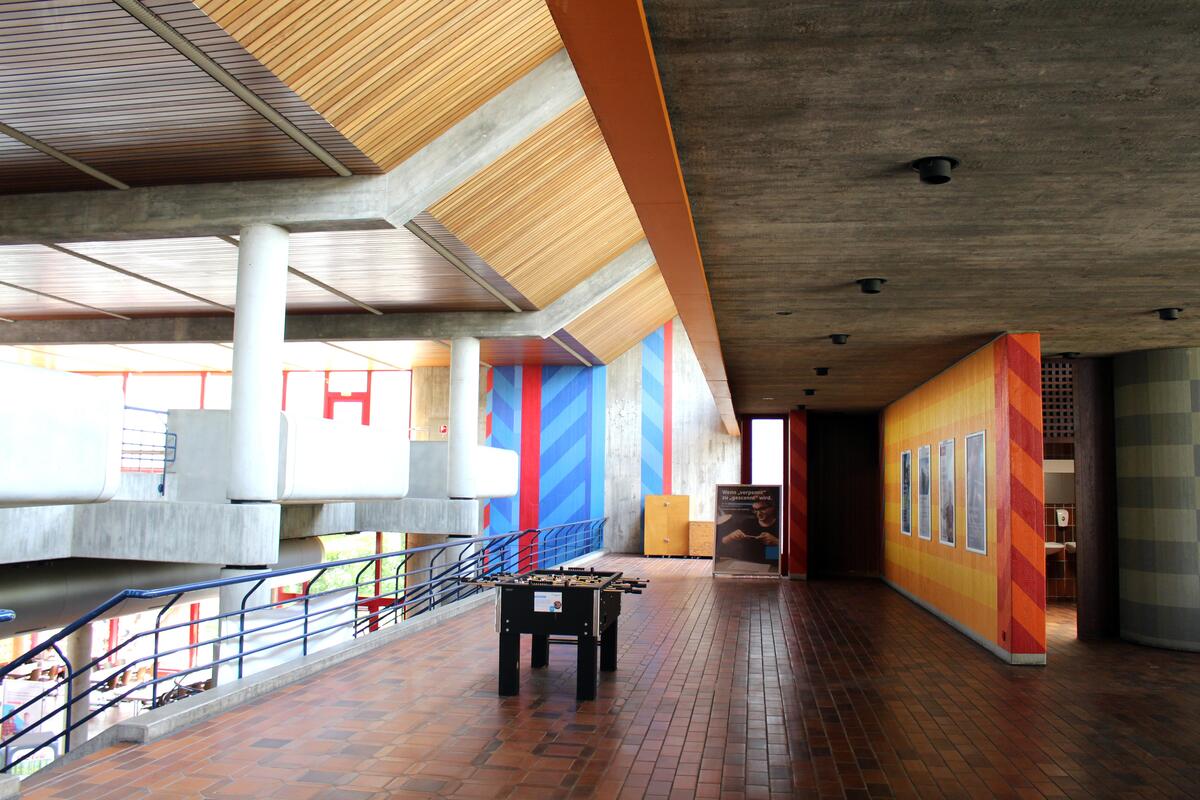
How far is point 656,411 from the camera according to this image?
984 inches

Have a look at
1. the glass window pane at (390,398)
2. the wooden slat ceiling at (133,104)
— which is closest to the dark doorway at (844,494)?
the wooden slat ceiling at (133,104)

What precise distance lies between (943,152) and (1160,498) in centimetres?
683

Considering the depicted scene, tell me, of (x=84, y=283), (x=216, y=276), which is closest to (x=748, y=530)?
(x=216, y=276)

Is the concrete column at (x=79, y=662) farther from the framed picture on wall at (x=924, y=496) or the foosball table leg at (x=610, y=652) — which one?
the framed picture on wall at (x=924, y=496)

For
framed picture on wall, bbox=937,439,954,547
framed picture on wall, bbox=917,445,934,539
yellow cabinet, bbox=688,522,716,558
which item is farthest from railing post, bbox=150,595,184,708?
yellow cabinet, bbox=688,522,716,558

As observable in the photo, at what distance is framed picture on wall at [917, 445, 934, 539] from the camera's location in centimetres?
1200

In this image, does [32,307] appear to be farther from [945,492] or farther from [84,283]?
[945,492]

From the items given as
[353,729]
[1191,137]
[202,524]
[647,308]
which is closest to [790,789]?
[353,729]

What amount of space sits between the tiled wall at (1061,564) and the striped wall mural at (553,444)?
12905 millimetres

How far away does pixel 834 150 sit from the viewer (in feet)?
13.5

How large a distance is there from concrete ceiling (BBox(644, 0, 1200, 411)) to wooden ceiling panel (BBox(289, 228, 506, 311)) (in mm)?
6516

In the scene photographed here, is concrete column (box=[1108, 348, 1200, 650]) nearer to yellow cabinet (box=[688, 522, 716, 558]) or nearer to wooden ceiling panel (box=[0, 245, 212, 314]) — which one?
yellow cabinet (box=[688, 522, 716, 558])

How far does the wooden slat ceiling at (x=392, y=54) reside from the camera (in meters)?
7.57

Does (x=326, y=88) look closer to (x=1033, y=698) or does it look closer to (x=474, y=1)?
(x=474, y=1)
